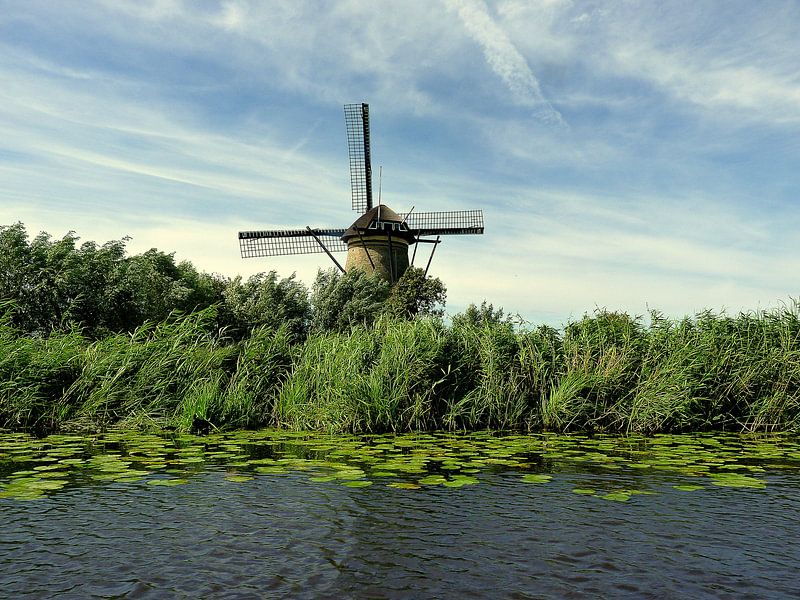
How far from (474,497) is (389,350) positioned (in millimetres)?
3598

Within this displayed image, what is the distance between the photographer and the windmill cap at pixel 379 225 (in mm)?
27797

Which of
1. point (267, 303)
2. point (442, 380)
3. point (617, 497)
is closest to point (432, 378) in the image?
point (442, 380)

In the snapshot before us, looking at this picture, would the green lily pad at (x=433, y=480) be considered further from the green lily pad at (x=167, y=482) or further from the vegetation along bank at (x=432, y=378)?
the vegetation along bank at (x=432, y=378)

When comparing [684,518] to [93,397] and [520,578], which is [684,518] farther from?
[93,397]

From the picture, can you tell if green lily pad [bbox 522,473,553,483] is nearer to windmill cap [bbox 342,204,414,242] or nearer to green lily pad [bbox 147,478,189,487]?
green lily pad [bbox 147,478,189,487]

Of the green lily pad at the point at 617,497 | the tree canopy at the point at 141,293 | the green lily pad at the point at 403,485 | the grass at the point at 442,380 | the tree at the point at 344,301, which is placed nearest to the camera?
the green lily pad at the point at 617,497

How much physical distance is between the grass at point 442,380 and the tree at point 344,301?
13.5 meters

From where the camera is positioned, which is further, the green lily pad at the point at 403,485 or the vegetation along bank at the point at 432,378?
the vegetation along bank at the point at 432,378

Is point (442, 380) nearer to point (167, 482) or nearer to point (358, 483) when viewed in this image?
point (358, 483)

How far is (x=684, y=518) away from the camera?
3912 millimetres

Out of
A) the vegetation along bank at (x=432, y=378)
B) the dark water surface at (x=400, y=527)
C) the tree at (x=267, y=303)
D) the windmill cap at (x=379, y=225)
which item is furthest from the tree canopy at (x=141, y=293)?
the dark water surface at (x=400, y=527)

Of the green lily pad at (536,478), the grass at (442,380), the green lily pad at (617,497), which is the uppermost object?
the grass at (442,380)

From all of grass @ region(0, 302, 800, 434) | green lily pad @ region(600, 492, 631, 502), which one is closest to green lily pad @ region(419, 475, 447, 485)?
green lily pad @ region(600, 492, 631, 502)

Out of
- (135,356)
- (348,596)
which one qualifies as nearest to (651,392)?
(348,596)
